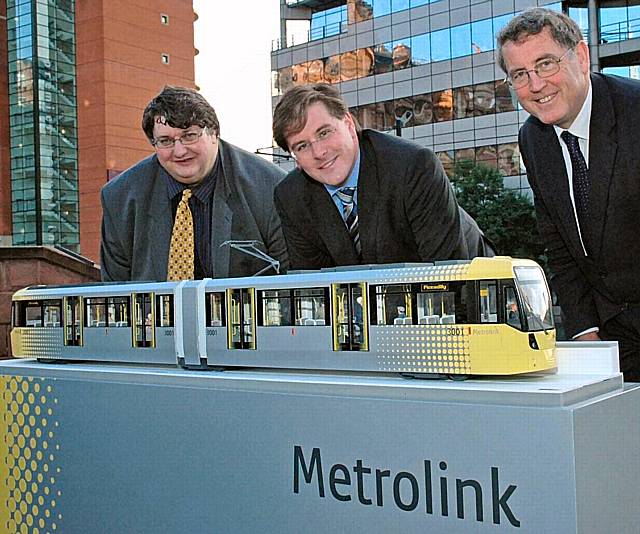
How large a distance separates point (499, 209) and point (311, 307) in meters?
24.7

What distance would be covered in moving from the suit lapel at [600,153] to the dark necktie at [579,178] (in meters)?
0.04

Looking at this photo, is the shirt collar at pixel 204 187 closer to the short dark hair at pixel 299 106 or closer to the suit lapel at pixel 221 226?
the suit lapel at pixel 221 226

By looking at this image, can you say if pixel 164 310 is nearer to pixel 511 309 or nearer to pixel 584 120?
pixel 511 309

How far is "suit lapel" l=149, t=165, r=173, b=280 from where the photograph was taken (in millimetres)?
4555

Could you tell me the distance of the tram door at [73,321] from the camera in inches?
164

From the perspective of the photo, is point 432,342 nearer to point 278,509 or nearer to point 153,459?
point 278,509

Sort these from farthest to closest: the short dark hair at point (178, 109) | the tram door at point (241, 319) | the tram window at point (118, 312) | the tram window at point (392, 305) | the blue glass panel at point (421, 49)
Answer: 1. the blue glass panel at point (421, 49)
2. the short dark hair at point (178, 109)
3. the tram window at point (118, 312)
4. the tram door at point (241, 319)
5. the tram window at point (392, 305)

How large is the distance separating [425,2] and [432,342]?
29951mm

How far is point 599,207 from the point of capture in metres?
3.42

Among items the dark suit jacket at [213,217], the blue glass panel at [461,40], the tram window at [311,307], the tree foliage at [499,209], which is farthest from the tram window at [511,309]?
the blue glass panel at [461,40]

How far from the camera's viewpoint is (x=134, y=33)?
151ft

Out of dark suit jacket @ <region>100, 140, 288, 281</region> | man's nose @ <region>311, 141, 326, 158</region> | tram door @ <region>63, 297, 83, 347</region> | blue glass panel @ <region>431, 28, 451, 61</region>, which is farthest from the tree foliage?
man's nose @ <region>311, 141, 326, 158</region>

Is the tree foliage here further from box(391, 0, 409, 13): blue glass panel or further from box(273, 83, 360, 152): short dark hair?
box(273, 83, 360, 152): short dark hair

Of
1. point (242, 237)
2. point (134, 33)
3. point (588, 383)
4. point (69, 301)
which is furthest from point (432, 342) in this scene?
point (134, 33)
